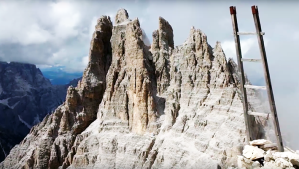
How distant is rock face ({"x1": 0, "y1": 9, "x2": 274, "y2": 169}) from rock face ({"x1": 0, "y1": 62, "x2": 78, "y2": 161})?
6737cm

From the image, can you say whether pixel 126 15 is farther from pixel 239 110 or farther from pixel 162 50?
pixel 239 110

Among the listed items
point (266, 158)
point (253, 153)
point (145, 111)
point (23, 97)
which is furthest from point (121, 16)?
point (23, 97)

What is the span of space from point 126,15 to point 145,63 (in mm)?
16212

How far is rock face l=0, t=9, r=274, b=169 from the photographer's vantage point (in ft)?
129

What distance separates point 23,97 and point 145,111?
352 feet

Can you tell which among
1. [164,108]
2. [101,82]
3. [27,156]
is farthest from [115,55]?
[27,156]

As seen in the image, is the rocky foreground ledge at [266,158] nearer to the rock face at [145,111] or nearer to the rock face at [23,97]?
the rock face at [145,111]

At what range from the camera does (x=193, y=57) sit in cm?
4597

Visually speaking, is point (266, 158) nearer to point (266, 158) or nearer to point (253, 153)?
point (266, 158)

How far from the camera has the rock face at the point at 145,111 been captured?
3922 cm

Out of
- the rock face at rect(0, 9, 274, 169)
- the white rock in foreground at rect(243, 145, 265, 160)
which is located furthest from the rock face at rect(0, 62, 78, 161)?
the white rock in foreground at rect(243, 145, 265, 160)

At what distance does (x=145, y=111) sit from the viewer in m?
47.8

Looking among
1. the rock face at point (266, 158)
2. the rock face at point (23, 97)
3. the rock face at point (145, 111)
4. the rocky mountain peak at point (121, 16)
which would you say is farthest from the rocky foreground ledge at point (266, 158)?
the rock face at point (23, 97)

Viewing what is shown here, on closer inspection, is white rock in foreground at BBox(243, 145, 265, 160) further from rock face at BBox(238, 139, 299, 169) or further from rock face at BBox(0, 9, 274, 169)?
rock face at BBox(0, 9, 274, 169)
